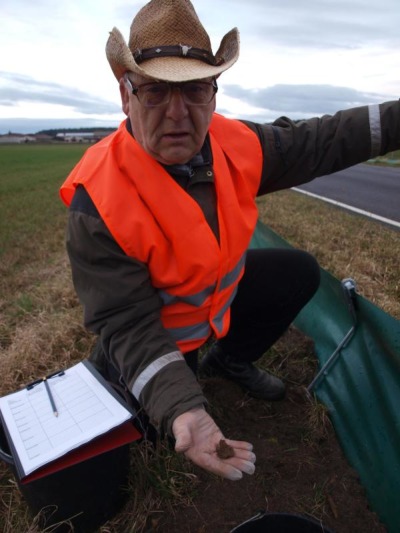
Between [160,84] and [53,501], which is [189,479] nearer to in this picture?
[53,501]

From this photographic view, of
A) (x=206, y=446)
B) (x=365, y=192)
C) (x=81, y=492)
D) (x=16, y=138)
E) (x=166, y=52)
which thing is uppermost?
(x=166, y=52)

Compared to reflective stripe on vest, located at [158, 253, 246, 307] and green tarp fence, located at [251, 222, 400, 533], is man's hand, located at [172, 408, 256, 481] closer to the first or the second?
reflective stripe on vest, located at [158, 253, 246, 307]

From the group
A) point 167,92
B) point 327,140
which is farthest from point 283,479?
point 167,92

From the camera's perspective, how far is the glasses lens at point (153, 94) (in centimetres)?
179

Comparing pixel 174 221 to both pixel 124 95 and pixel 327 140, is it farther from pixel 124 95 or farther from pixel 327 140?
pixel 327 140

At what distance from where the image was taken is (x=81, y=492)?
6.35ft

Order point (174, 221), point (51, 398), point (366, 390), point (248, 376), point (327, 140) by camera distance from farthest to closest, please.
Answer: point (248, 376), point (327, 140), point (366, 390), point (51, 398), point (174, 221)

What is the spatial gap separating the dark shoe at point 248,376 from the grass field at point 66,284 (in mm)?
676

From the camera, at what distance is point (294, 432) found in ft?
8.11

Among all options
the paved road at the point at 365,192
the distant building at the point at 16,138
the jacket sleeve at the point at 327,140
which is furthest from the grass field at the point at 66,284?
the distant building at the point at 16,138

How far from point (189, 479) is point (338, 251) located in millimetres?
2872

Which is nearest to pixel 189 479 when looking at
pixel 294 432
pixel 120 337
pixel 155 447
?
pixel 155 447

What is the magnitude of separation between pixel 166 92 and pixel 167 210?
44 cm

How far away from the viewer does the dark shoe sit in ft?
8.87
